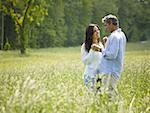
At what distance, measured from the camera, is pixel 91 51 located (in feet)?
30.7

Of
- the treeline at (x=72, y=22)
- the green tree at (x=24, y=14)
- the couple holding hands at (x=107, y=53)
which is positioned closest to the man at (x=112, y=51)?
the couple holding hands at (x=107, y=53)

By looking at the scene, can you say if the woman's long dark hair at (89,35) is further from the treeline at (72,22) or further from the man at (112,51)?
the treeline at (72,22)

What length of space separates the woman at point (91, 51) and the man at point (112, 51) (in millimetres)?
266

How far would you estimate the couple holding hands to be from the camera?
876 centimetres

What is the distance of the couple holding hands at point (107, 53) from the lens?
8758 mm

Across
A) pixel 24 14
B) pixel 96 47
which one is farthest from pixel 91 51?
pixel 24 14

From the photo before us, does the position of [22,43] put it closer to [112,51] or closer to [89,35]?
[89,35]

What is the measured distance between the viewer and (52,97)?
5594 mm

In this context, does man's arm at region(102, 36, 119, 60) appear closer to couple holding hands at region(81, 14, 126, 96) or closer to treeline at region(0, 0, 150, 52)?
couple holding hands at region(81, 14, 126, 96)

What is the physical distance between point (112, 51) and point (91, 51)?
27.6 inches

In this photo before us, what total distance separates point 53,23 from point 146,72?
57268mm

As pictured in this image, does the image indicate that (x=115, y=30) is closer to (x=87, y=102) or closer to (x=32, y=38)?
(x=87, y=102)

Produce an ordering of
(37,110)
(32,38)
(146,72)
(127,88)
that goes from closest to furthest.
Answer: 1. (37,110)
2. (127,88)
3. (146,72)
4. (32,38)

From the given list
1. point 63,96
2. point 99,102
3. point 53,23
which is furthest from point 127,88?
point 53,23
